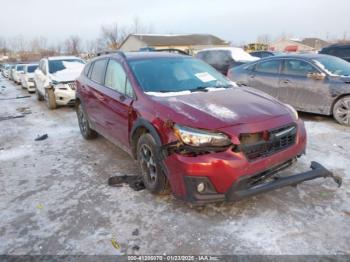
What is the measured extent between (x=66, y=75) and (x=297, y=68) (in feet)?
Result: 22.6

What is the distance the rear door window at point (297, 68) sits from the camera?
6695mm

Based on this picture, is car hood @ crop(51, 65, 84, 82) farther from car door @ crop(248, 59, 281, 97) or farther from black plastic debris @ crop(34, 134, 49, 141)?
car door @ crop(248, 59, 281, 97)

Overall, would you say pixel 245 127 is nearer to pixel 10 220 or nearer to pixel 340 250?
pixel 340 250

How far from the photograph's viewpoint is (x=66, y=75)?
32.5 ft

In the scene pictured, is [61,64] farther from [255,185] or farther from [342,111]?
[255,185]

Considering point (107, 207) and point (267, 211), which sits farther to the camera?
point (107, 207)

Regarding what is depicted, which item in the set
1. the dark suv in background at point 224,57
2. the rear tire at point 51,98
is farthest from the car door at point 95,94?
the dark suv in background at point 224,57

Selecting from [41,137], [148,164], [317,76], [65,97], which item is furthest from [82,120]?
[317,76]

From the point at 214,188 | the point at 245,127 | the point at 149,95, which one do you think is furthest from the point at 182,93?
the point at 214,188

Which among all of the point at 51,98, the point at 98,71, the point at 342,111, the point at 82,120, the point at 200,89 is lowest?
the point at 51,98

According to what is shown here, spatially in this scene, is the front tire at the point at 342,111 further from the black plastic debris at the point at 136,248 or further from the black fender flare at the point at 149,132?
the black plastic debris at the point at 136,248

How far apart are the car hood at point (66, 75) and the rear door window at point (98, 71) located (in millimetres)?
4548

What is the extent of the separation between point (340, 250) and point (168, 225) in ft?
5.02

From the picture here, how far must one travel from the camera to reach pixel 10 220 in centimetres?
332
